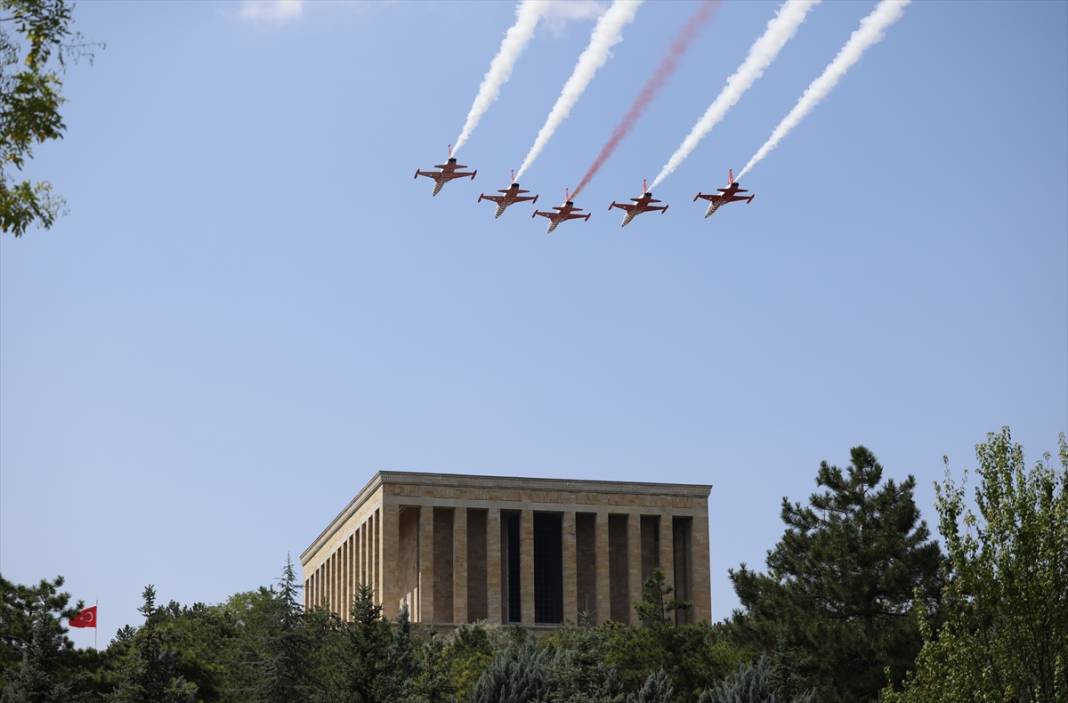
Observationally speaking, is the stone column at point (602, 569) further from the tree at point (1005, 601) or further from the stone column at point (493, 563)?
the tree at point (1005, 601)

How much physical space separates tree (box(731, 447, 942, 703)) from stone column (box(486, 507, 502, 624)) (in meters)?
46.2

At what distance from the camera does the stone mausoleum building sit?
100562 millimetres

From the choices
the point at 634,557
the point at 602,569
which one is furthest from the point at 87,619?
the point at 634,557

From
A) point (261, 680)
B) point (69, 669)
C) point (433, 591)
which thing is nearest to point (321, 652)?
point (261, 680)

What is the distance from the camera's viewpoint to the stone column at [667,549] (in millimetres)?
104000

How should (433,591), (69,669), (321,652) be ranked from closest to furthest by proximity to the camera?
(321,652) → (69,669) → (433,591)

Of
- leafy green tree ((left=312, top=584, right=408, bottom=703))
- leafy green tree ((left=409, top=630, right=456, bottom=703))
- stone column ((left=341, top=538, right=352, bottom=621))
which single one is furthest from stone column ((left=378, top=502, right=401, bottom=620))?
leafy green tree ((left=312, top=584, right=408, bottom=703))

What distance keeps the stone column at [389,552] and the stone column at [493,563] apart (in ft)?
18.6

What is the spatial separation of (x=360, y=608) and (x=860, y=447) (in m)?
19.0

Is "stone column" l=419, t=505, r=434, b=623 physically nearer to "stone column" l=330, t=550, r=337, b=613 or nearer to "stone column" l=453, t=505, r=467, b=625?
"stone column" l=453, t=505, r=467, b=625

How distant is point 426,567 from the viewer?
100000 mm

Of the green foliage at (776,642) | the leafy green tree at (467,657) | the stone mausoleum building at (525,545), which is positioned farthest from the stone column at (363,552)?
the green foliage at (776,642)

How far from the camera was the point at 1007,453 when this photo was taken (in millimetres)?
42750

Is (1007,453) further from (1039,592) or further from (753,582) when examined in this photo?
(753,582)
